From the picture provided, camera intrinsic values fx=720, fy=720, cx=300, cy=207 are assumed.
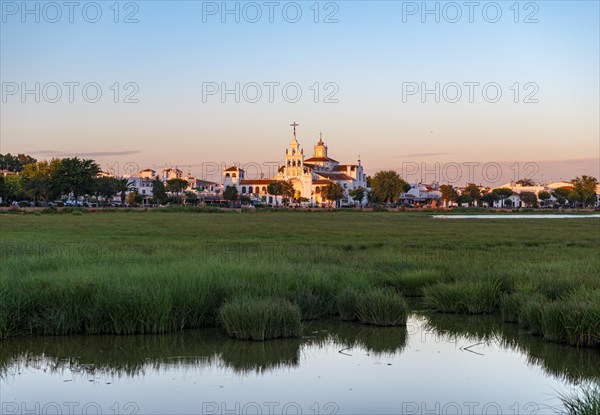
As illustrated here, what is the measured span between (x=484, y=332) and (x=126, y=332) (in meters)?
8.11

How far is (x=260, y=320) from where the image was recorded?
590 inches

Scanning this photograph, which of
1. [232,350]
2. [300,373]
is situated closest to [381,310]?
[232,350]

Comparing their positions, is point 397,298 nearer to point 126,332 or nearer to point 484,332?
point 484,332

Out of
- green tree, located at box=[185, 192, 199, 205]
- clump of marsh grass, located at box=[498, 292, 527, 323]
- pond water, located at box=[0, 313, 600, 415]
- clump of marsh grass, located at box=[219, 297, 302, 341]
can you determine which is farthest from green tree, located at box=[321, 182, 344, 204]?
clump of marsh grass, located at box=[219, 297, 302, 341]

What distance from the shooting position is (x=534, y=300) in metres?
16.6

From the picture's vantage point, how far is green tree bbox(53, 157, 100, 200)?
4737 inches

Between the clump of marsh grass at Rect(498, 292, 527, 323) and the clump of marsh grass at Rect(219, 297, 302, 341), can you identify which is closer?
the clump of marsh grass at Rect(219, 297, 302, 341)

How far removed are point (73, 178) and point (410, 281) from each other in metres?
108

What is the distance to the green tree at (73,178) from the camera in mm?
120312

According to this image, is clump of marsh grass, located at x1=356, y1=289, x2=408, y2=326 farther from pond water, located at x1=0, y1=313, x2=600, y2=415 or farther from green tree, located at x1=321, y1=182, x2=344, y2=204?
green tree, located at x1=321, y1=182, x2=344, y2=204

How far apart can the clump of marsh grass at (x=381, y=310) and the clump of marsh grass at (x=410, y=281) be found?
398 centimetres

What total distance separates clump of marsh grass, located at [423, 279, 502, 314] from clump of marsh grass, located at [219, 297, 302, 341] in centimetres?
523

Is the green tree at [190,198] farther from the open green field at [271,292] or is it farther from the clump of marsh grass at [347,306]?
the clump of marsh grass at [347,306]

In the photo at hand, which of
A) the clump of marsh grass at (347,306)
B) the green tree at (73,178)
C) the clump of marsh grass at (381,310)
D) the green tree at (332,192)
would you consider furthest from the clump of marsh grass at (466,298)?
the green tree at (332,192)
